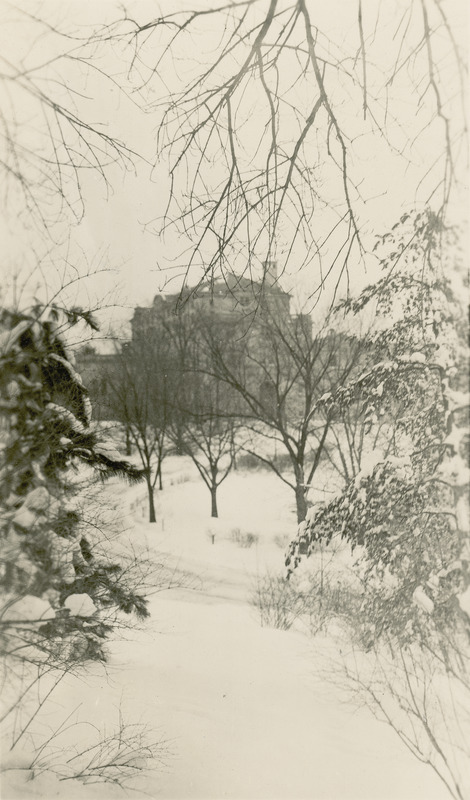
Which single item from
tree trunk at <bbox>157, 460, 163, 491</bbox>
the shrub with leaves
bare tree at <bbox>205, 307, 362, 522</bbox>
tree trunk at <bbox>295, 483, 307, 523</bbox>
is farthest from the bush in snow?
tree trunk at <bbox>157, 460, 163, 491</bbox>

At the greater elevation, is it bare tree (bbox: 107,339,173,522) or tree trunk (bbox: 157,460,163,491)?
bare tree (bbox: 107,339,173,522)

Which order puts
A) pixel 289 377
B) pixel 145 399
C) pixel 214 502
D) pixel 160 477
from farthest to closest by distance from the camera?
pixel 214 502
pixel 160 477
pixel 289 377
pixel 145 399

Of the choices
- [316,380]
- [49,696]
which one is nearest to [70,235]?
[316,380]

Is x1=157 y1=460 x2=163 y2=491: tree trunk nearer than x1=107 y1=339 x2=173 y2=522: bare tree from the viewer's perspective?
No

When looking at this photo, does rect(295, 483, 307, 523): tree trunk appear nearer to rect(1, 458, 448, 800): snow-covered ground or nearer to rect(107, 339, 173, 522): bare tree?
rect(1, 458, 448, 800): snow-covered ground

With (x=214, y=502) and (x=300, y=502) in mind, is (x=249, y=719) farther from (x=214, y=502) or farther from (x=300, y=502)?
(x=214, y=502)

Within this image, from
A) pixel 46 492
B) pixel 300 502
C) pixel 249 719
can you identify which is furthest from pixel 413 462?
pixel 46 492

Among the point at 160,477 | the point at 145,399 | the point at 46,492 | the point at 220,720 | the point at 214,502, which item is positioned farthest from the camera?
the point at 214,502
